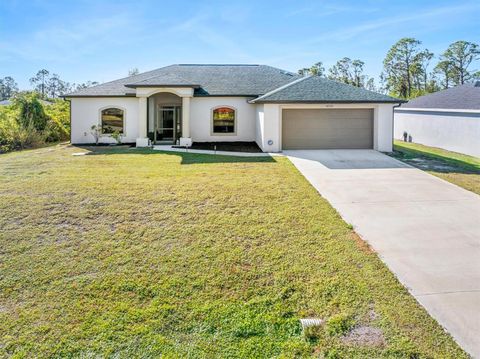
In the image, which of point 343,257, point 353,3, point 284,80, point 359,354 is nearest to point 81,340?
point 359,354

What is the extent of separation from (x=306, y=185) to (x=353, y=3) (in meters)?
10.6

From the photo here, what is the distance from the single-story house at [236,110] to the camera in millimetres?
17297

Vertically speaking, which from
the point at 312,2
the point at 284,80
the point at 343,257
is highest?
the point at 312,2

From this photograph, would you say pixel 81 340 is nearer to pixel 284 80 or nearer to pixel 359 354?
pixel 359 354

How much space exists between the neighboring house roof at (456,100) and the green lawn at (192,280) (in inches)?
653

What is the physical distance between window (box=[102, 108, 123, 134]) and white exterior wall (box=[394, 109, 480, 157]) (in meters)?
20.0

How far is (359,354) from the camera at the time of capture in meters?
3.70

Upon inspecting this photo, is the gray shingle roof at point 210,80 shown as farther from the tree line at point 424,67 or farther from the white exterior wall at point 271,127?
the tree line at point 424,67

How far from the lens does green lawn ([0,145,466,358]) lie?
3.91 meters

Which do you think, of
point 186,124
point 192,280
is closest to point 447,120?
point 186,124

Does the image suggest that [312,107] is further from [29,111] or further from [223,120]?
[29,111]

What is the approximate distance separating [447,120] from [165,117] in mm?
17499

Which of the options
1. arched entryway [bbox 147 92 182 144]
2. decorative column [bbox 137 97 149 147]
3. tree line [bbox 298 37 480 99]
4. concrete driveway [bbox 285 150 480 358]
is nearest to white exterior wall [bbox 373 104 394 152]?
concrete driveway [bbox 285 150 480 358]

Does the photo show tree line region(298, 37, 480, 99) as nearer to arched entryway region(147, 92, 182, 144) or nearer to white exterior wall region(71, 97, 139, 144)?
arched entryway region(147, 92, 182, 144)
